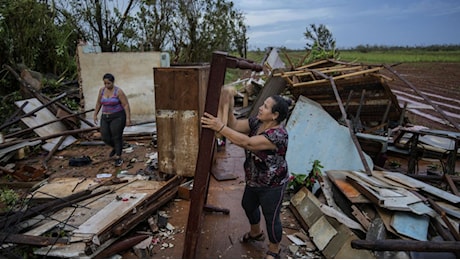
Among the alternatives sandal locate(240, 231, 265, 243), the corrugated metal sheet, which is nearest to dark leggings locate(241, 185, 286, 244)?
sandal locate(240, 231, 265, 243)

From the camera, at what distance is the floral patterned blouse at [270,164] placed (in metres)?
3.08

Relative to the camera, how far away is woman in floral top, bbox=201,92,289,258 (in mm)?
3001

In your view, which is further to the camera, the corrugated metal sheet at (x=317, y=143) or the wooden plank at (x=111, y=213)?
the corrugated metal sheet at (x=317, y=143)

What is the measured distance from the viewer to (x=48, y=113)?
28.5ft

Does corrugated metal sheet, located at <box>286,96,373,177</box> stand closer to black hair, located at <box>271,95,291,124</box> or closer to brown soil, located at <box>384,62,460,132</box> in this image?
black hair, located at <box>271,95,291,124</box>

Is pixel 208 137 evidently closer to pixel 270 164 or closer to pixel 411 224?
pixel 270 164

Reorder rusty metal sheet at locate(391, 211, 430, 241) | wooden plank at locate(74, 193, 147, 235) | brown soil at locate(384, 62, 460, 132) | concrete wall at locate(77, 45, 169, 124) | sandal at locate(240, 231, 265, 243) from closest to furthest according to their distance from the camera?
rusty metal sheet at locate(391, 211, 430, 241) < wooden plank at locate(74, 193, 147, 235) < sandal at locate(240, 231, 265, 243) < concrete wall at locate(77, 45, 169, 124) < brown soil at locate(384, 62, 460, 132)

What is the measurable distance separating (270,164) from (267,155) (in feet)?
0.31

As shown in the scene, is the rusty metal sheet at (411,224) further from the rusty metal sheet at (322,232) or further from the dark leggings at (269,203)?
the dark leggings at (269,203)

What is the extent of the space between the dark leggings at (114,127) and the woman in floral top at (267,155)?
3.77m

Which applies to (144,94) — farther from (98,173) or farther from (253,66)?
(253,66)

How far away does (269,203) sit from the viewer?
324cm

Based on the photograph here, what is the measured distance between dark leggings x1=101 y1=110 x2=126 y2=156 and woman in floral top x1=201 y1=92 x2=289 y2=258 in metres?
3.77

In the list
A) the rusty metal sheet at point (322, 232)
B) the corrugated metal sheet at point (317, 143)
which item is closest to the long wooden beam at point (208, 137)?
the rusty metal sheet at point (322, 232)
